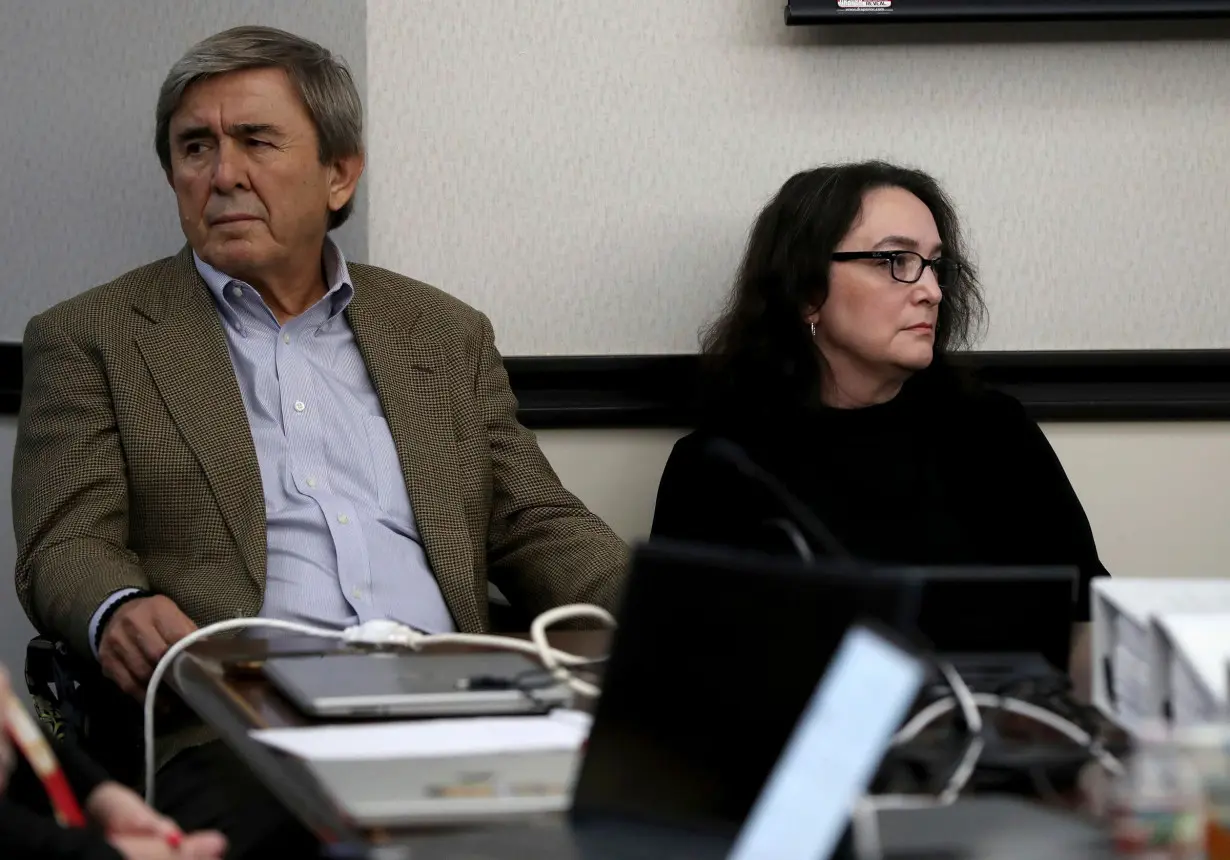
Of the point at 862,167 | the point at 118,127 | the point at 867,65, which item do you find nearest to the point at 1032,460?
the point at 862,167

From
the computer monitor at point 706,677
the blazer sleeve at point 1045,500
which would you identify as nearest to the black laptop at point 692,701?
the computer monitor at point 706,677

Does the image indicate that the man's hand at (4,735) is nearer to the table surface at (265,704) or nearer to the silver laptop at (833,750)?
the table surface at (265,704)

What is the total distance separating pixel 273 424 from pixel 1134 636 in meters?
1.28

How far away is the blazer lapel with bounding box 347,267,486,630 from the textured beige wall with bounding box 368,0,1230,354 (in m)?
0.28

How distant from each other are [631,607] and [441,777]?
0.19m

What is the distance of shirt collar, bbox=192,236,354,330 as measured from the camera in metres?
2.15

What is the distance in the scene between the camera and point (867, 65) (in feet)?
8.18

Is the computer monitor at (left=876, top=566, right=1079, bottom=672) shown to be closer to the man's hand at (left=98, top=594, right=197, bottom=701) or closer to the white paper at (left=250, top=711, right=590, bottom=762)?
the white paper at (left=250, top=711, right=590, bottom=762)

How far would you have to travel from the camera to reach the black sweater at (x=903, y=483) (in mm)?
2266

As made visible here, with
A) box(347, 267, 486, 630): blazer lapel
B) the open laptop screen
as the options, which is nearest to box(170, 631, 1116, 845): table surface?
the open laptop screen

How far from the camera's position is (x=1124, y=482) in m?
2.59

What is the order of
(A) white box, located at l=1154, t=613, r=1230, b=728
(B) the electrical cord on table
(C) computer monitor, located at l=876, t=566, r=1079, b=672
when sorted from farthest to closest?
1. (B) the electrical cord on table
2. (C) computer monitor, located at l=876, t=566, r=1079, b=672
3. (A) white box, located at l=1154, t=613, r=1230, b=728

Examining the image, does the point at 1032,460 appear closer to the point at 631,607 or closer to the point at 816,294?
the point at 816,294

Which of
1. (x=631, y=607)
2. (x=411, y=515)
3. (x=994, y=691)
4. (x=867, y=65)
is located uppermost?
Result: (x=867, y=65)
